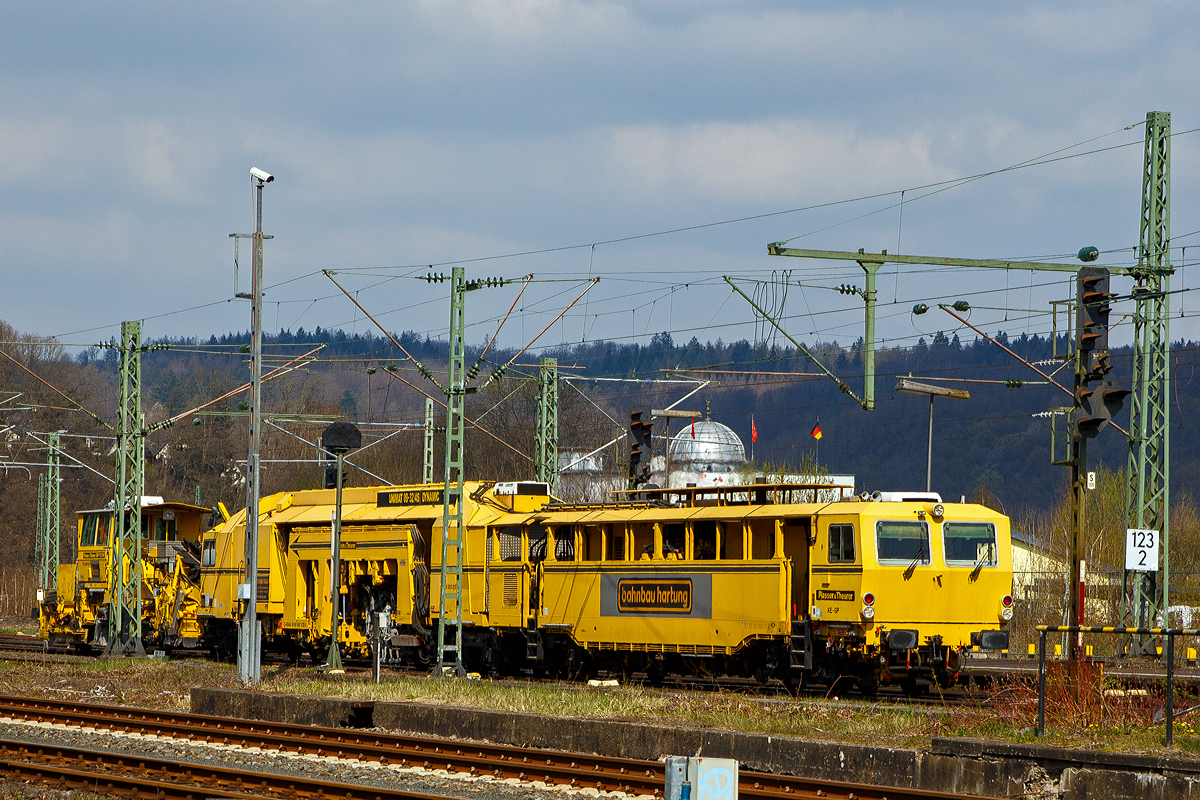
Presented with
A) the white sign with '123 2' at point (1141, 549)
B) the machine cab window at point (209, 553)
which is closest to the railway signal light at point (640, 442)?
the machine cab window at point (209, 553)

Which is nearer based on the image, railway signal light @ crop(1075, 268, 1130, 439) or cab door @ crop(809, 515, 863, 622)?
railway signal light @ crop(1075, 268, 1130, 439)

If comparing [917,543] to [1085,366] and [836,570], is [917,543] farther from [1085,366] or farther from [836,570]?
[1085,366]

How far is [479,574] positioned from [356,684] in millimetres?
6405

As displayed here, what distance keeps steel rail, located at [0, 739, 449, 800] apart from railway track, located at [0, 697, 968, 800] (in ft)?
0.18

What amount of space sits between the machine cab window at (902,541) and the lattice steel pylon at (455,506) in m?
7.78

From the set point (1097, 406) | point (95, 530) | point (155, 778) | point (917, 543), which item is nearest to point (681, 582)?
point (917, 543)

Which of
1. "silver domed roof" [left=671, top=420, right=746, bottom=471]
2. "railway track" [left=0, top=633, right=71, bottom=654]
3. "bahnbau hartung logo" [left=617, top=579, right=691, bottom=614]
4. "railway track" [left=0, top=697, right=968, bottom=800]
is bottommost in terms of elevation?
"railway track" [left=0, top=633, right=71, bottom=654]

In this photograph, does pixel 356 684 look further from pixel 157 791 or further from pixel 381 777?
pixel 157 791

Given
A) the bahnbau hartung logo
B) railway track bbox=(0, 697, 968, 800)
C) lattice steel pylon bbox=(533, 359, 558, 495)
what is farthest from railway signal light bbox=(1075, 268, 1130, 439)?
lattice steel pylon bbox=(533, 359, 558, 495)

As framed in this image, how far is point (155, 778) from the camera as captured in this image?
15.7 m

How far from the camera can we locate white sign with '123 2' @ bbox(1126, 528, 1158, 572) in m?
23.1

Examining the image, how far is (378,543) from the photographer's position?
102ft

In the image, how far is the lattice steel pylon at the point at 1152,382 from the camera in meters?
28.7

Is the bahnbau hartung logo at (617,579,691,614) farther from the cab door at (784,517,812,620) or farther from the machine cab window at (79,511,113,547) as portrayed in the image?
the machine cab window at (79,511,113,547)
